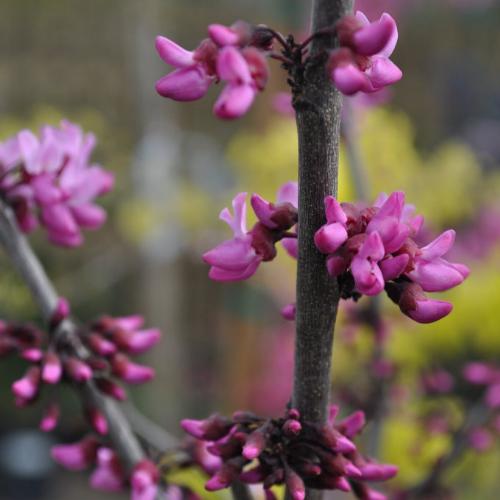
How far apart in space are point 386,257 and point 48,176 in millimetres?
357

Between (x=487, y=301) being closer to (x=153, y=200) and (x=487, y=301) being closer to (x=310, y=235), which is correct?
(x=310, y=235)

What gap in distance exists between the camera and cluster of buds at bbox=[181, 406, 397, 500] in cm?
51

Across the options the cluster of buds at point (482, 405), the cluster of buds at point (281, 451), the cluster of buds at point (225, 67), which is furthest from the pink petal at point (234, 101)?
the cluster of buds at point (482, 405)

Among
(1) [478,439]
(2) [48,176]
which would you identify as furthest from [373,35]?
(1) [478,439]

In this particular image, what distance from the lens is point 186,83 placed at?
1.48 feet

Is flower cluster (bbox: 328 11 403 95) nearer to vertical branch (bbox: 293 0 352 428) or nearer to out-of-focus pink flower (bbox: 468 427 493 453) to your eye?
vertical branch (bbox: 293 0 352 428)

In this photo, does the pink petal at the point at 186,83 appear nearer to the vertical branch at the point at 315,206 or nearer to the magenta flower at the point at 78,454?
the vertical branch at the point at 315,206

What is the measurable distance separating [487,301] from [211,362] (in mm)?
3849

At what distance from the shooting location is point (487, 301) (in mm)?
1567

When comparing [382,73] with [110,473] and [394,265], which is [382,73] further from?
[110,473]

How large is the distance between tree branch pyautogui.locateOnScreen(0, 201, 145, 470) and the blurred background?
5.71ft

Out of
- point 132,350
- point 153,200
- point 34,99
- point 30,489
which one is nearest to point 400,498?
point 132,350

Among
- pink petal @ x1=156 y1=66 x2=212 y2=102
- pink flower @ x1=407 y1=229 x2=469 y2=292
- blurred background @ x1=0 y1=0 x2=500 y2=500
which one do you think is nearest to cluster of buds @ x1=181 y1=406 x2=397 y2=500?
pink flower @ x1=407 y1=229 x2=469 y2=292

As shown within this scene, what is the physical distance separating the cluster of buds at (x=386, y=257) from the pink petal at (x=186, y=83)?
0.33ft
